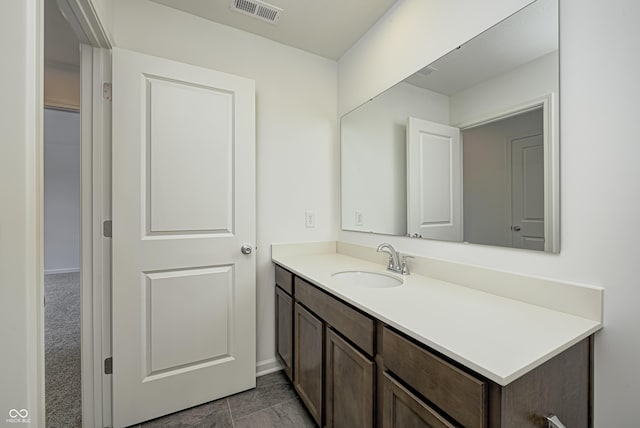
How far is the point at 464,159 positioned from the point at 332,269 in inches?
36.3

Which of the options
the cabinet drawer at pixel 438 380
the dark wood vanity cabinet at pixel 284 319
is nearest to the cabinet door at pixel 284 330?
the dark wood vanity cabinet at pixel 284 319

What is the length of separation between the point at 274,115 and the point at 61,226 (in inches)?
198

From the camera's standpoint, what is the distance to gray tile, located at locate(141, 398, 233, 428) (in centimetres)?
144

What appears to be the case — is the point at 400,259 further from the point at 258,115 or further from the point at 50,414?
the point at 50,414

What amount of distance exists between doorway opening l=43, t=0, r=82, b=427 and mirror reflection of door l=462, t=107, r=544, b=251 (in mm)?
2291

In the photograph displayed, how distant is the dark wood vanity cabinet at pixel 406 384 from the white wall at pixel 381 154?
0.73 m

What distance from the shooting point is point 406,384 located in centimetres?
84

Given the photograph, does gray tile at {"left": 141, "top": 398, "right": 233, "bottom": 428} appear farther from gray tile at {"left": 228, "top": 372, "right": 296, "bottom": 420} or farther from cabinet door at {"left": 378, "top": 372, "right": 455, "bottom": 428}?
cabinet door at {"left": 378, "top": 372, "right": 455, "bottom": 428}

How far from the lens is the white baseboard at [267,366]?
6.16ft

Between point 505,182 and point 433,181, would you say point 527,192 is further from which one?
point 433,181

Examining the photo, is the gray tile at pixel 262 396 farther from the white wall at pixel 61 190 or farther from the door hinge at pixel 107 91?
the white wall at pixel 61 190

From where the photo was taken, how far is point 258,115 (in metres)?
1.91

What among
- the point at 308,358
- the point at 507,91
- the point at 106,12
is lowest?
the point at 308,358

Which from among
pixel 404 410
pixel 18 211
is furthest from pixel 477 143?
pixel 18 211
